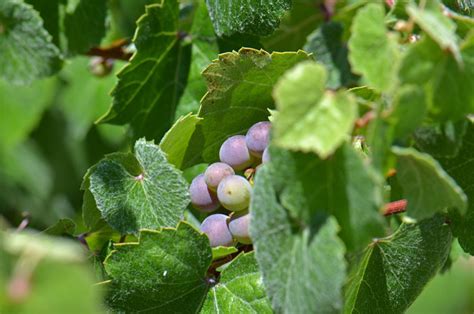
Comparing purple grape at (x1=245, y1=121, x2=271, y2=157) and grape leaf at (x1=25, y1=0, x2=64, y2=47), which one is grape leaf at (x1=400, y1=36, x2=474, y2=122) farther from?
grape leaf at (x1=25, y1=0, x2=64, y2=47)

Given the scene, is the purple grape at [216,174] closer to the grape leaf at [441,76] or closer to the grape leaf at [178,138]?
the grape leaf at [178,138]

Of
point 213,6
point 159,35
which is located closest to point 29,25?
point 159,35

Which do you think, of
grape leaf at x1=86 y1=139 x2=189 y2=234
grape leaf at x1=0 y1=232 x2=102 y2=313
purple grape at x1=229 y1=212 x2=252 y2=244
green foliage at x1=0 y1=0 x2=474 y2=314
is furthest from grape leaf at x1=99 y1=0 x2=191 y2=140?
grape leaf at x1=0 y1=232 x2=102 y2=313

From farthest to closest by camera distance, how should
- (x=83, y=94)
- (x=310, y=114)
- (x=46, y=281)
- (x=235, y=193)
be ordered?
(x=83, y=94), (x=235, y=193), (x=310, y=114), (x=46, y=281)

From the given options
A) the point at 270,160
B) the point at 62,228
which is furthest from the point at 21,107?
the point at 270,160

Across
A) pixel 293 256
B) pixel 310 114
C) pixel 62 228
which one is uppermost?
pixel 310 114

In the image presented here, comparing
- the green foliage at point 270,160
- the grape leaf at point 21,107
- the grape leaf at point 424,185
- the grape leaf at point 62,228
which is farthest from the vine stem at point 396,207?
the grape leaf at point 21,107

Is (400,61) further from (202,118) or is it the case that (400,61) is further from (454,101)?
(202,118)

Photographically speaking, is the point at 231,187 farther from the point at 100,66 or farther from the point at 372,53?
the point at 100,66
